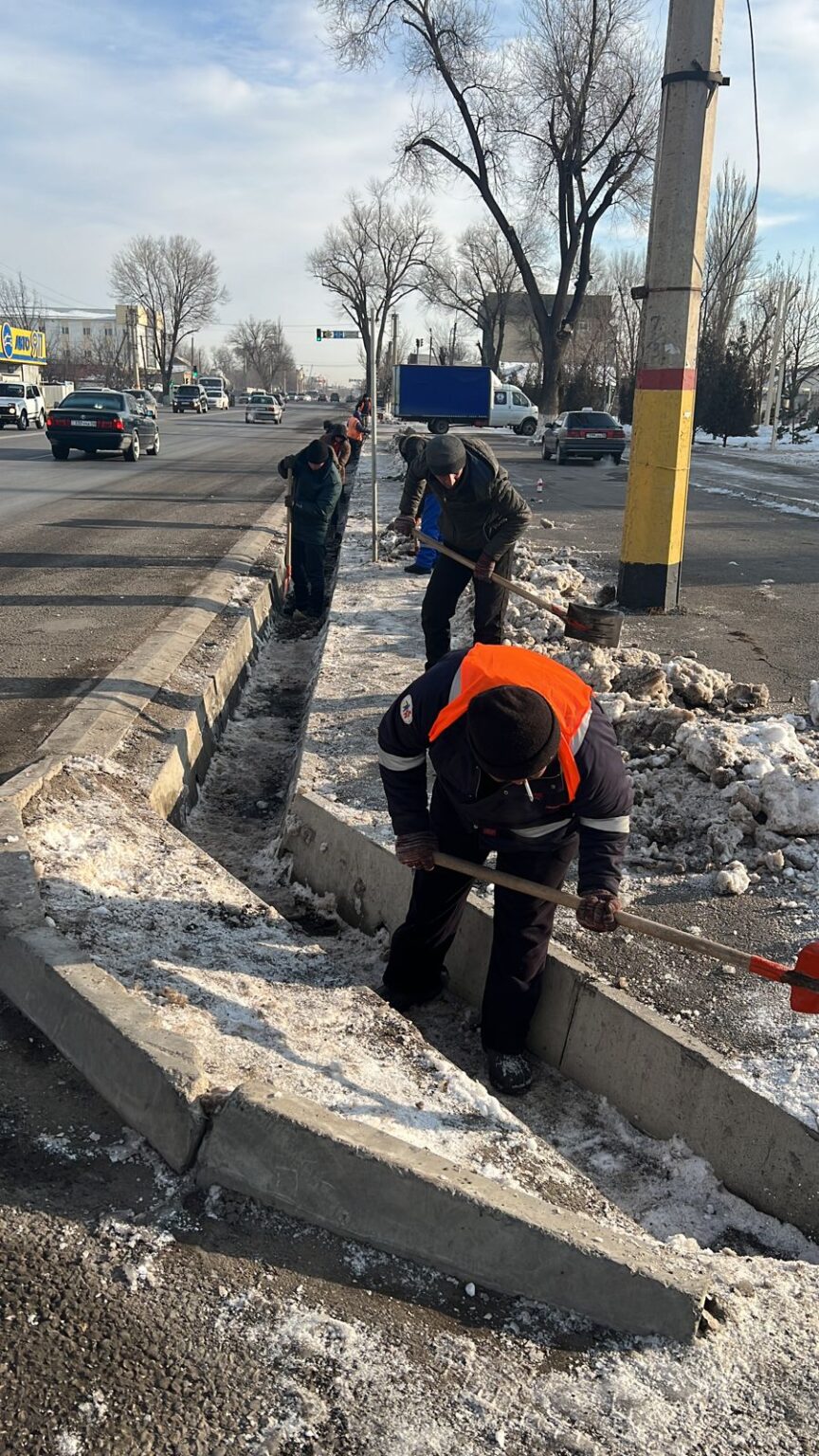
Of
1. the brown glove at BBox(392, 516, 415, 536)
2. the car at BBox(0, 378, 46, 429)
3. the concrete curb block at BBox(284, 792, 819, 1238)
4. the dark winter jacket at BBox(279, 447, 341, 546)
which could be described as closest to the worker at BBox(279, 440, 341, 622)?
the dark winter jacket at BBox(279, 447, 341, 546)

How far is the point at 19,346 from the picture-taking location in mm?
59656

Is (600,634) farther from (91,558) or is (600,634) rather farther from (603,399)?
(603,399)

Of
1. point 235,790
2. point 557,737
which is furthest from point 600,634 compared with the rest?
point 557,737

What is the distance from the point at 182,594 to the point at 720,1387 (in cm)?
788

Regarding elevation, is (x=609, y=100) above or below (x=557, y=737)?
above

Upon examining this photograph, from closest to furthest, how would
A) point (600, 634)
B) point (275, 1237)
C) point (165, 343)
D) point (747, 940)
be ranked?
1. point (275, 1237)
2. point (747, 940)
3. point (600, 634)
4. point (165, 343)

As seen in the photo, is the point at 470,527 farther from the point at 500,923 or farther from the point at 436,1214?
the point at 436,1214

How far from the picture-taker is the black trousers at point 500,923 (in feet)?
11.3

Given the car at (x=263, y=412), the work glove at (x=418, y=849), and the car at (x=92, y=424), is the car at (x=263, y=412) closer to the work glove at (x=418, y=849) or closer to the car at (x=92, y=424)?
the car at (x=92, y=424)

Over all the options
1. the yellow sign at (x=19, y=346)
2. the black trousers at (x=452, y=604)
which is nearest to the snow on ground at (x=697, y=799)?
the black trousers at (x=452, y=604)

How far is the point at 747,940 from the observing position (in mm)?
3840

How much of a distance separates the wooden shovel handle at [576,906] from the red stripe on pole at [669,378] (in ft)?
18.8

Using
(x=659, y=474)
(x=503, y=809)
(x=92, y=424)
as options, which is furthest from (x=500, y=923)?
(x=92, y=424)

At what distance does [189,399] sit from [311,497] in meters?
55.8
